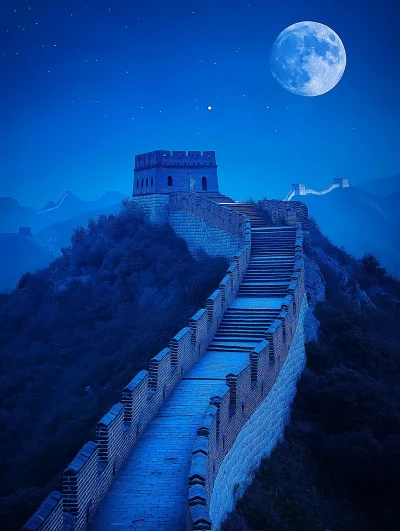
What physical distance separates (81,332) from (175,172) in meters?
10.2

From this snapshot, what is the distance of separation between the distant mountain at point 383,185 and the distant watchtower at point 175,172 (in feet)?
293

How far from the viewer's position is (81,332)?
26.2m

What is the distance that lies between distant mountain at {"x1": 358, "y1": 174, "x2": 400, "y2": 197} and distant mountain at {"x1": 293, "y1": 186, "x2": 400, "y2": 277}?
69.1 ft

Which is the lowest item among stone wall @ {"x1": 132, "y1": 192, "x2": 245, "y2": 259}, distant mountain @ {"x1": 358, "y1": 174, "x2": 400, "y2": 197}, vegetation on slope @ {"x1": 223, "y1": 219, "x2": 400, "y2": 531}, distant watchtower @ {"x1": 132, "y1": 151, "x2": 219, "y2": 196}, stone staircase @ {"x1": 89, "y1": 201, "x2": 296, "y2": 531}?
vegetation on slope @ {"x1": 223, "y1": 219, "x2": 400, "y2": 531}

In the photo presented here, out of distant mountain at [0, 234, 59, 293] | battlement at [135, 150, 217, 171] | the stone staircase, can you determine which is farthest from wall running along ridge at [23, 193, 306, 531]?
distant mountain at [0, 234, 59, 293]

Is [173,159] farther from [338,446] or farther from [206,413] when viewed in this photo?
[206,413]

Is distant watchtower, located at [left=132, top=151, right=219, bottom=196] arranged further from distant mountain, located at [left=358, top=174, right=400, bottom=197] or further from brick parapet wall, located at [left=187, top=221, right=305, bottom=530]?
distant mountain, located at [left=358, top=174, right=400, bottom=197]

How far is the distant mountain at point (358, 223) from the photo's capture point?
8169cm

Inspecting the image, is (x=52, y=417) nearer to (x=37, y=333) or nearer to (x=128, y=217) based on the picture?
(x=37, y=333)

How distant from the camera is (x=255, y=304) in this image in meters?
17.6

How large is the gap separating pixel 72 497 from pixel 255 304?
10.3 metres

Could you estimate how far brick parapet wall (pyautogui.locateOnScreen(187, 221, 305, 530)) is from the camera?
798 cm

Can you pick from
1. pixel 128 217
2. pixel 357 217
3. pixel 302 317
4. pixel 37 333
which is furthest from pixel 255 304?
pixel 357 217

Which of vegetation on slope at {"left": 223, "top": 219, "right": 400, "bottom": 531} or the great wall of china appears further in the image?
vegetation on slope at {"left": 223, "top": 219, "right": 400, "bottom": 531}
